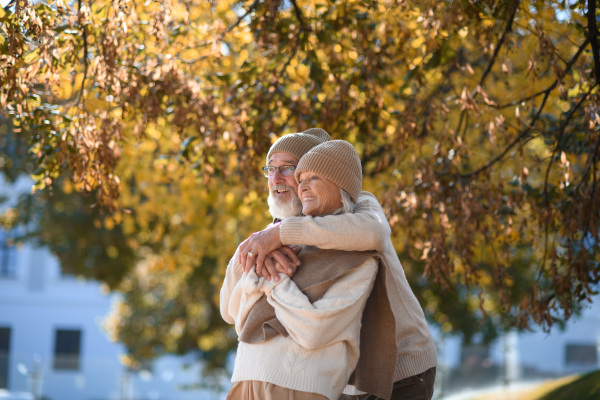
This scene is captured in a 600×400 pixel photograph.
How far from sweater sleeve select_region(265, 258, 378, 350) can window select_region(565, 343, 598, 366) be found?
31.7ft

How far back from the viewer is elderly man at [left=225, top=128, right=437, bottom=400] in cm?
277

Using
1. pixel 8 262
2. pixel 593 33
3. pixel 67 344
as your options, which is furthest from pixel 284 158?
pixel 8 262

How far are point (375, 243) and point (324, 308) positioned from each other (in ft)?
1.06

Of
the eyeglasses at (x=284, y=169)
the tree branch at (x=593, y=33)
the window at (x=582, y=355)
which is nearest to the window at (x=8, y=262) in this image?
the window at (x=582, y=355)

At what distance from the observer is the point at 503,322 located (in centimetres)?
1184

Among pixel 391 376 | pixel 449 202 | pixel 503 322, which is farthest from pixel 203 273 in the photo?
pixel 391 376

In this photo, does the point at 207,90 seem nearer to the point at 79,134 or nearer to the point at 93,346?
the point at 79,134

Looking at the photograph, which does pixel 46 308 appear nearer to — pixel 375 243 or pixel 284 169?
pixel 284 169

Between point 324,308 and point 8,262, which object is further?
point 8,262

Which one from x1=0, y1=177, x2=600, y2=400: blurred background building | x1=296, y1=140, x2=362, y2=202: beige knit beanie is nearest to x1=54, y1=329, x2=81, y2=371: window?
x1=0, y1=177, x2=600, y2=400: blurred background building

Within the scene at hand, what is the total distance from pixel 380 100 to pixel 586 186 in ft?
5.32

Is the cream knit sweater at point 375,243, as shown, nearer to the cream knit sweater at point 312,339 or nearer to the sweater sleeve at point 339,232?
the sweater sleeve at point 339,232

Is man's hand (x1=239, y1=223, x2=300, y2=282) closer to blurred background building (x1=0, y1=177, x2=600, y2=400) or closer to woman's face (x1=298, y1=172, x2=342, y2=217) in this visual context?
woman's face (x1=298, y1=172, x2=342, y2=217)

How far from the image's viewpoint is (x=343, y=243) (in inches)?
108
